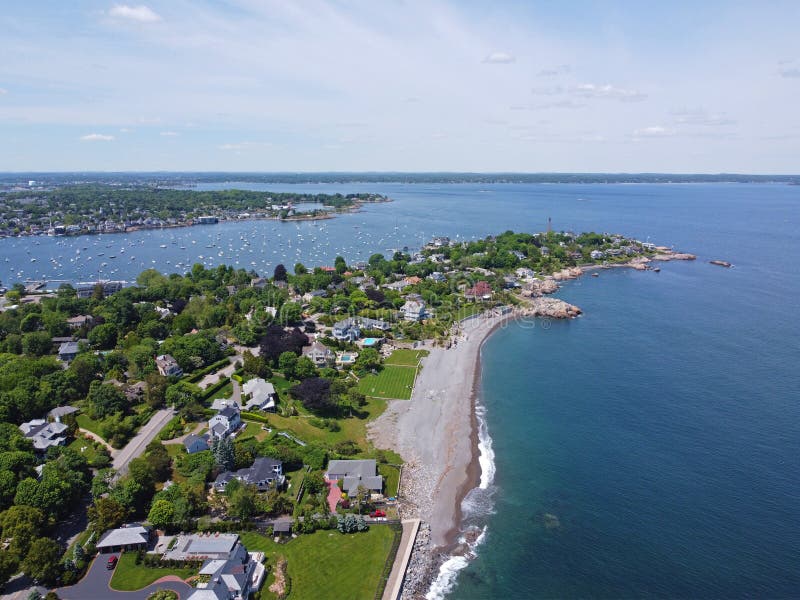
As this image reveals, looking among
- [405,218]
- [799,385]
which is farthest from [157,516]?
[405,218]

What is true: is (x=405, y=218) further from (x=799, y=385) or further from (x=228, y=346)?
(x=799, y=385)

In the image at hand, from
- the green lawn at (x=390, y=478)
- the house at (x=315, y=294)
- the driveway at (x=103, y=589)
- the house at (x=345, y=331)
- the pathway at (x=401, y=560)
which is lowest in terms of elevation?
the pathway at (x=401, y=560)

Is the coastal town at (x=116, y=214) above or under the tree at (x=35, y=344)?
above

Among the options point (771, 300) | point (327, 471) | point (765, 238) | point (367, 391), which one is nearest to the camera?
point (327, 471)

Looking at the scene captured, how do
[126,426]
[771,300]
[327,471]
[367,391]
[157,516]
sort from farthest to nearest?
1. [771,300]
2. [367,391]
3. [126,426]
4. [327,471]
5. [157,516]

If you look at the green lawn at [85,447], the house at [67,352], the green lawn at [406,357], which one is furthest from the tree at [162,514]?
the house at [67,352]

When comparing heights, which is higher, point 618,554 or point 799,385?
point 799,385

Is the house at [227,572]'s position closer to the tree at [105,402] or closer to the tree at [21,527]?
the tree at [21,527]

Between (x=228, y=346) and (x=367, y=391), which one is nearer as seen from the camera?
(x=367, y=391)
